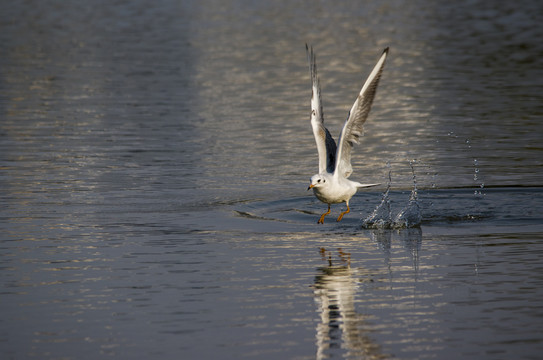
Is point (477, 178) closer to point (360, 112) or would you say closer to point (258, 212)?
point (360, 112)

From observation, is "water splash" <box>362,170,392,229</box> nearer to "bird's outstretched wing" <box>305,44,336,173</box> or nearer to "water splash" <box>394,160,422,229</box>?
"water splash" <box>394,160,422,229</box>

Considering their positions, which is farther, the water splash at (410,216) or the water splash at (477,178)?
the water splash at (477,178)

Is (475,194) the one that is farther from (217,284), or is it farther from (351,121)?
(217,284)

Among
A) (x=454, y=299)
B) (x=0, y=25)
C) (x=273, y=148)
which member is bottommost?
(x=454, y=299)

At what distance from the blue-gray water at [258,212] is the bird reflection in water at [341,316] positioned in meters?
0.03

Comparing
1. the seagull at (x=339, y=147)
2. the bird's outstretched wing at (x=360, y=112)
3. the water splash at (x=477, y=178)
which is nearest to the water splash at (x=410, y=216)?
the seagull at (x=339, y=147)

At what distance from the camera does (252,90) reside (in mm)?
28484

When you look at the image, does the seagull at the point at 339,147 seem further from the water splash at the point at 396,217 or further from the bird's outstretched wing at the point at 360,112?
the water splash at the point at 396,217

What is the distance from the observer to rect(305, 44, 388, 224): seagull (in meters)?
13.4

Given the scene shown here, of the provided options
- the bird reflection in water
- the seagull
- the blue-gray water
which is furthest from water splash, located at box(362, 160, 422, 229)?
the bird reflection in water

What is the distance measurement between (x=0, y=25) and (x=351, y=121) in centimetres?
4047

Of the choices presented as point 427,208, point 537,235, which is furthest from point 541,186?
point 537,235

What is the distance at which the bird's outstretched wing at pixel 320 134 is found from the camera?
13953 millimetres

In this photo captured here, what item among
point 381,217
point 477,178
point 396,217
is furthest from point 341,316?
point 477,178
